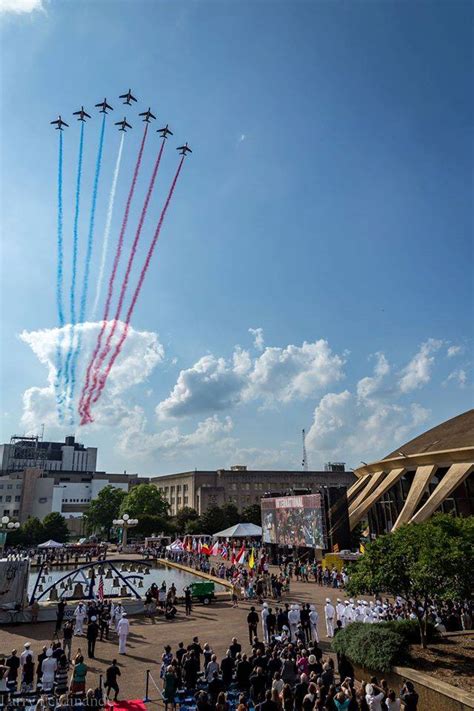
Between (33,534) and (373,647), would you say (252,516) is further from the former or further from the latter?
(373,647)

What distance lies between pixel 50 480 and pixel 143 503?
93.3 feet

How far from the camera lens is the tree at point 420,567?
16.4m

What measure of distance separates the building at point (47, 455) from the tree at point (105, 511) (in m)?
34.2

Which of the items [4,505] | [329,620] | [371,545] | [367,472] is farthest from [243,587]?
[4,505]

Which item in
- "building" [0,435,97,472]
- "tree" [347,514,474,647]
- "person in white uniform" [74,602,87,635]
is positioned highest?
"building" [0,435,97,472]

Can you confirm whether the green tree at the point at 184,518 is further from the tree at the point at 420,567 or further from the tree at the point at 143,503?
the tree at the point at 420,567

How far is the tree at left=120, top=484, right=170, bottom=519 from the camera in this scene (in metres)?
78.3

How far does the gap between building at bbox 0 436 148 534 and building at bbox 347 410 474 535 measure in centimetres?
6578

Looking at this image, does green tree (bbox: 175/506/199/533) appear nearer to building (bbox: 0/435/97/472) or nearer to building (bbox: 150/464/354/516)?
building (bbox: 150/464/354/516)

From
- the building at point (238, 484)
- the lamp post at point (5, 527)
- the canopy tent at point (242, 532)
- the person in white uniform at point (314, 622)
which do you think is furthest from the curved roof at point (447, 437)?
the building at point (238, 484)

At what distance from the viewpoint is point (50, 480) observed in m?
97.9

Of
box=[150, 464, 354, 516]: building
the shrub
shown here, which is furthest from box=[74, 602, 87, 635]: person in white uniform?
box=[150, 464, 354, 516]: building

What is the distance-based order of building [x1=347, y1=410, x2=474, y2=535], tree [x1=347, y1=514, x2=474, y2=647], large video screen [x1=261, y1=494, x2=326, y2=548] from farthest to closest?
large video screen [x1=261, y1=494, x2=326, y2=548] → building [x1=347, y1=410, x2=474, y2=535] → tree [x1=347, y1=514, x2=474, y2=647]

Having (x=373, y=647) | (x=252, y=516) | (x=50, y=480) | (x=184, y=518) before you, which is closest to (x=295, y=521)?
(x=373, y=647)
